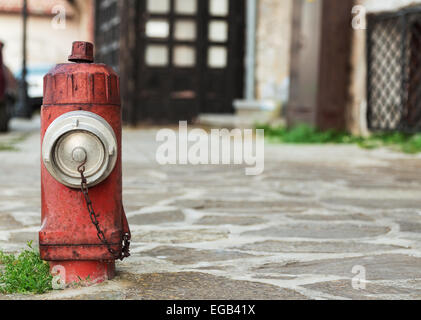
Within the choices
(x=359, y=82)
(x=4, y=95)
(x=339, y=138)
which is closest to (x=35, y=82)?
(x=4, y=95)

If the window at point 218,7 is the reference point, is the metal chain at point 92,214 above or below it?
below

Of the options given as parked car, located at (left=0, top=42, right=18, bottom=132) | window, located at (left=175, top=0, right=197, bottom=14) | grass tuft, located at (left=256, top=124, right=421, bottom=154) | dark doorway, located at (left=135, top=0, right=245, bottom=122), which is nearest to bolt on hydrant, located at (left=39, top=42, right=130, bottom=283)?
grass tuft, located at (left=256, top=124, right=421, bottom=154)

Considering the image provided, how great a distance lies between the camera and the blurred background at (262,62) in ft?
26.6

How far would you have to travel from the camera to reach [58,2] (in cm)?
2331

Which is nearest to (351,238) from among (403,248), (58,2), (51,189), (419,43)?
(403,248)

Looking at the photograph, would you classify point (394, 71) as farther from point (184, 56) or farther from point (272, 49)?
point (184, 56)

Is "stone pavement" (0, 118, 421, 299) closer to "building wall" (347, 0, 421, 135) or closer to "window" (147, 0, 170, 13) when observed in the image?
"building wall" (347, 0, 421, 135)

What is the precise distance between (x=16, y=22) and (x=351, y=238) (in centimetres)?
2231

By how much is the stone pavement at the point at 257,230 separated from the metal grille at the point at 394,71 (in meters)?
2.51

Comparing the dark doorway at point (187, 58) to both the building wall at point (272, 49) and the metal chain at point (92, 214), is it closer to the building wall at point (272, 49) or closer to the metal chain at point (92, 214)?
the building wall at point (272, 49)

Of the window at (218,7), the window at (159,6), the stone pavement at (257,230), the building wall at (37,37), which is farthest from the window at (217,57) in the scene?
the building wall at (37,37)

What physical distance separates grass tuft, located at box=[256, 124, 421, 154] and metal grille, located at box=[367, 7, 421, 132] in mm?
125

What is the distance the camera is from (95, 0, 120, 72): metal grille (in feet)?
37.7

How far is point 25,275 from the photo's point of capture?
1923 mm
